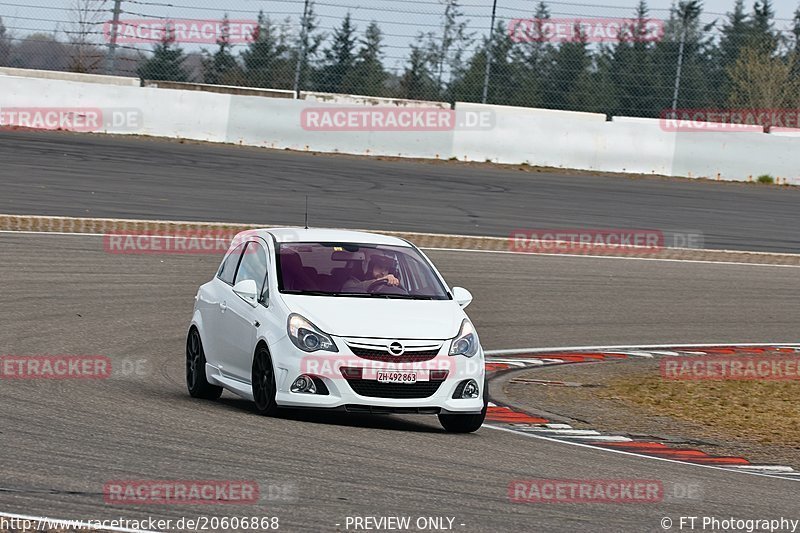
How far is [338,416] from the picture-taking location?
10469mm

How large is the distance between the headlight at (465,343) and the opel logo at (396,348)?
418mm

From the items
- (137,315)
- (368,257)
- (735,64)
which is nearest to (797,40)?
(735,64)

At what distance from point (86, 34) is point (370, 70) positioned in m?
6.47

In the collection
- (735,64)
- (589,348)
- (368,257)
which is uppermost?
(735,64)

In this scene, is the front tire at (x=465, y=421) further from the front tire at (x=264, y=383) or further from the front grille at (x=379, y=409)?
the front tire at (x=264, y=383)

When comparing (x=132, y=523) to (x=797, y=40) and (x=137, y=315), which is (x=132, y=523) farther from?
(x=797, y=40)

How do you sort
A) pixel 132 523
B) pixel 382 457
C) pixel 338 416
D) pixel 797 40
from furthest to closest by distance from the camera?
pixel 797 40, pixel 338 416, pixel 382 457, pixel 132 523

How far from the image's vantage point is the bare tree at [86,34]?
30.4 meters

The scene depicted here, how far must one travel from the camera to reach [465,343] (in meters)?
9.78

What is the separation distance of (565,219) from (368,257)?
14.3 meters
